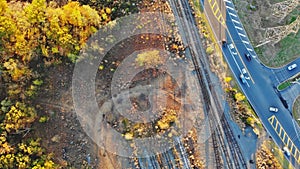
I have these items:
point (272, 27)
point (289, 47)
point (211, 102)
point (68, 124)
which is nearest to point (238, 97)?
point (211, 102)

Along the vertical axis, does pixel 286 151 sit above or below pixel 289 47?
below

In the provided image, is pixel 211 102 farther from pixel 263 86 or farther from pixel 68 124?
pixel 68 124

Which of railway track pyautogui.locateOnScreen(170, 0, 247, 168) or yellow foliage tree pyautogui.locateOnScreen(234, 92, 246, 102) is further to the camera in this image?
yellow foliage tree pyautogui.locateOnScreen(234, 92, 246, 102)

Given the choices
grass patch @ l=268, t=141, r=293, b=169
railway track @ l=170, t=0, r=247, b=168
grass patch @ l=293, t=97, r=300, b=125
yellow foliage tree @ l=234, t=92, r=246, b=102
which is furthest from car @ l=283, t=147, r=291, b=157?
yellow foliage tree @ l=234, t=92, r=246, b=102

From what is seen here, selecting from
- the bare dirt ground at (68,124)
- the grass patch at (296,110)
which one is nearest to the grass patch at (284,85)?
the grass patch at (296,110)

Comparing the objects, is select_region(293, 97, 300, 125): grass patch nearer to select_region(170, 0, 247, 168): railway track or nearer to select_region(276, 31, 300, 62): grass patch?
select_region(276, 31, 300, 62): grass patch

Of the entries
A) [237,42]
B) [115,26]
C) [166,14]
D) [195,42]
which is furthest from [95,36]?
[237,42]

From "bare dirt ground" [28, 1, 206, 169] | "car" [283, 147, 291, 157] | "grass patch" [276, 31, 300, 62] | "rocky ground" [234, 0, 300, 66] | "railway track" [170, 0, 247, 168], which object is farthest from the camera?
"grass patch" [276, 31, 300, 62]

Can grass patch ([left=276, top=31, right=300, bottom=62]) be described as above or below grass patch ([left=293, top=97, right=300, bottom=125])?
above

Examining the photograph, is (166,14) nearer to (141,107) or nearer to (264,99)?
(141,107)
